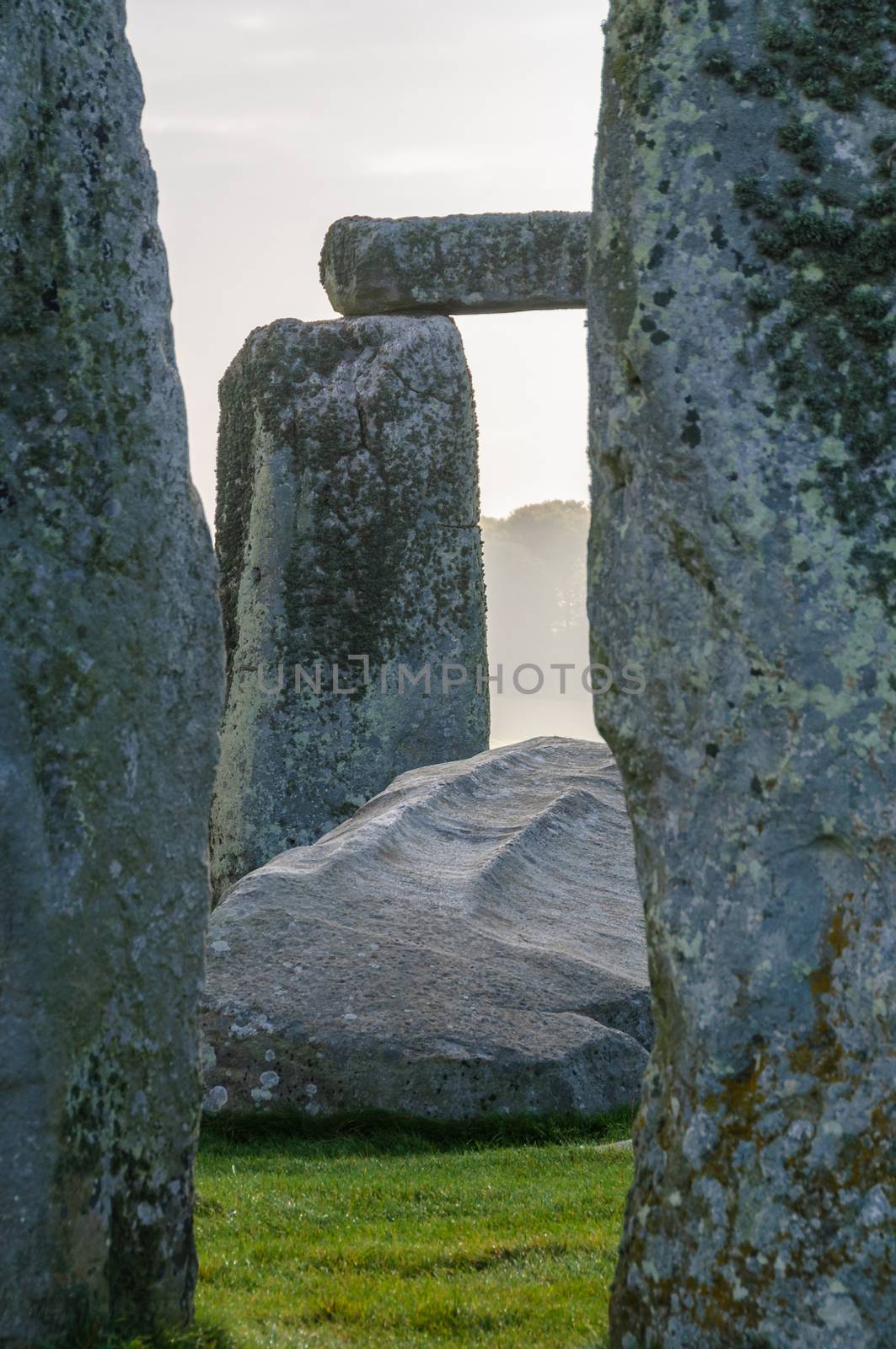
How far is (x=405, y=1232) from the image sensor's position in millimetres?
4680

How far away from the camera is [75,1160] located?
3.48 meters

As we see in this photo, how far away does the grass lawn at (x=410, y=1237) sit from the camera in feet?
12.8

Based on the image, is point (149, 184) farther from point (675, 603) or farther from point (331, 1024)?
point (331, 1024)

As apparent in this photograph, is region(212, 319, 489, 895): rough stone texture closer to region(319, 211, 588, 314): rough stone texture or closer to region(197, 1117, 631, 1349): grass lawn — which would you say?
region(319, 211, 588, 314): rough stone texture

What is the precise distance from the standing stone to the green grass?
10.9 inches

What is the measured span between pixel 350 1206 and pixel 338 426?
6.63m

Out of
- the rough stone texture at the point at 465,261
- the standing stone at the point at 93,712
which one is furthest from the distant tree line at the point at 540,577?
the standing stone at the point at 93,712

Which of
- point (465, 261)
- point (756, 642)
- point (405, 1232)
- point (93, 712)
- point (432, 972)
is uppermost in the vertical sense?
point (465, 261)

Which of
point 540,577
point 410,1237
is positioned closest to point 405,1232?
point 410,1237

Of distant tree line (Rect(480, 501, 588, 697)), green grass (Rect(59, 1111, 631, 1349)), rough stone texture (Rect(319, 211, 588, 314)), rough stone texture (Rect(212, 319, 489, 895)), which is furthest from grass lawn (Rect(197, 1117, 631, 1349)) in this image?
distant tree line (Rect(480, 501, 588, 697))

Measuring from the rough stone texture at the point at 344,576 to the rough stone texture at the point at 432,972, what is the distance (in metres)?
2.54

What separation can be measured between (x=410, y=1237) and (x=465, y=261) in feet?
24.6

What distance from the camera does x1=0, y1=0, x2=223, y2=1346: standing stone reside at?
11.3 ft

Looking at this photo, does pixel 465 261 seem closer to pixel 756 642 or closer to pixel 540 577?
pixel 756 642
